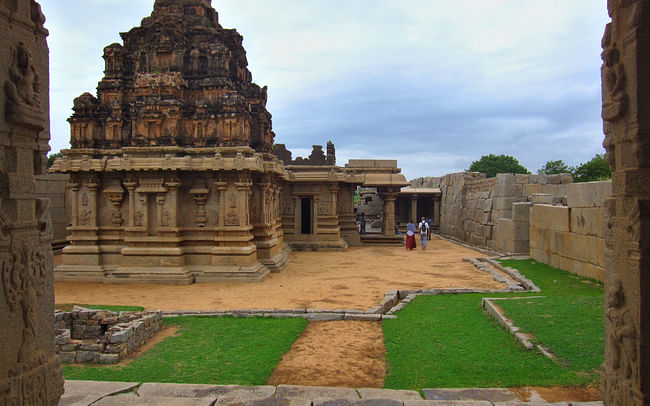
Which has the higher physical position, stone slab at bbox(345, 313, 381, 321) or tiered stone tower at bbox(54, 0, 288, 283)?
tiered stone tower at bbox(54, 0, 288, 283)

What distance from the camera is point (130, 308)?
9758 mm

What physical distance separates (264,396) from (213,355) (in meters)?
2.02

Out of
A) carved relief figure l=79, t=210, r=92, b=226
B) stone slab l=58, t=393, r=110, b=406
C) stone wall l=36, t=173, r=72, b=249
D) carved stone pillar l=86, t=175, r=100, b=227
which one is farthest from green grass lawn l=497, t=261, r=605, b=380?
stone wall l=36, t=173, r=72, b=249

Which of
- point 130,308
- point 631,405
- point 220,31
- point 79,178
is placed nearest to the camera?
point 631,405

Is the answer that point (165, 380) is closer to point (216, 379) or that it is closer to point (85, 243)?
point (216, 379)

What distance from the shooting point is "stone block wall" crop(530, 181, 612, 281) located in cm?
1046

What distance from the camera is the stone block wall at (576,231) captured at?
1046cm

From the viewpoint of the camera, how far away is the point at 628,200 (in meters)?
3.29

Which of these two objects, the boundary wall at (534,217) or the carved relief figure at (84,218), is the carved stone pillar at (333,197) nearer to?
the boundary wall at (534,217)

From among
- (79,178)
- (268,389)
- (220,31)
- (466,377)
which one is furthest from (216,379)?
(220,31)

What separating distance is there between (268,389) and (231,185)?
9.08m

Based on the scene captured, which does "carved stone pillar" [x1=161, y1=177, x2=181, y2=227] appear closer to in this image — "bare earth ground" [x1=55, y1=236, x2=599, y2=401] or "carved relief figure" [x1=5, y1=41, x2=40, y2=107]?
"bare earth ground" [x1=55, y1=236, x2=599, y2=401]

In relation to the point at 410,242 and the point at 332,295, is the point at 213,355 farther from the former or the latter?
the point at 410,242

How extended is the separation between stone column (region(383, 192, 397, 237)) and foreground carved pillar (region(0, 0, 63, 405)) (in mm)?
19963
